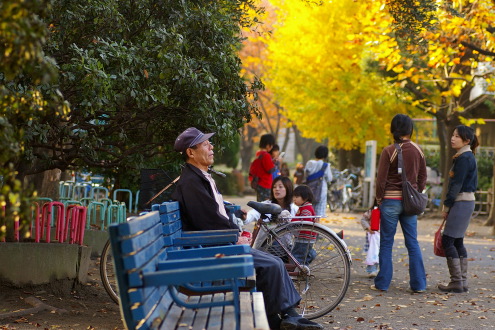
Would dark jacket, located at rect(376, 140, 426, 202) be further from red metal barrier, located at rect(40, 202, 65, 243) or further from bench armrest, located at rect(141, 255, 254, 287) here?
bench armrest, located at rect(141, 255, 254, 287)

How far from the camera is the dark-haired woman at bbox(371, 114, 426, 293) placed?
9.08m

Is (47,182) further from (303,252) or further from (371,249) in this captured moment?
(303,252)

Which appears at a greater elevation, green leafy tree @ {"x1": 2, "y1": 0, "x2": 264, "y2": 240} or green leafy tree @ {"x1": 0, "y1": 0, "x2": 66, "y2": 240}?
green leafy tree @ {"x1": 2, "y1": 0, "x2": 264, "y2": 240}

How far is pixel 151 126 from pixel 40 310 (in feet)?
8.03

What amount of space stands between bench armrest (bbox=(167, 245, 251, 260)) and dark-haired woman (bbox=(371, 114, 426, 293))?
4.11 meters

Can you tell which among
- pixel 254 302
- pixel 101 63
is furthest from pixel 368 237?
pixel 254 302

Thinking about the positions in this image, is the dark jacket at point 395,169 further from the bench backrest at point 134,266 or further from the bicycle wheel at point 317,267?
the bench backrest at point 134,266

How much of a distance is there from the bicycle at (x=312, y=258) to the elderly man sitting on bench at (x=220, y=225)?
93cm

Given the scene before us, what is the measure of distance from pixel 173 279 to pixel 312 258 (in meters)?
3.77

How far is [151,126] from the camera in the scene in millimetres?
8664

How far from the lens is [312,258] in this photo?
24.2ft

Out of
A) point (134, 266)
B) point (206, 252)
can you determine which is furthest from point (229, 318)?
point (134, 266)

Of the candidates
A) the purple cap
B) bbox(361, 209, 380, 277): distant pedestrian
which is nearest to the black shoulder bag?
bbox(361, 209, 380, 277): distant pedestrian

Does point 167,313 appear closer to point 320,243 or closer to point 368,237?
point 320,243
